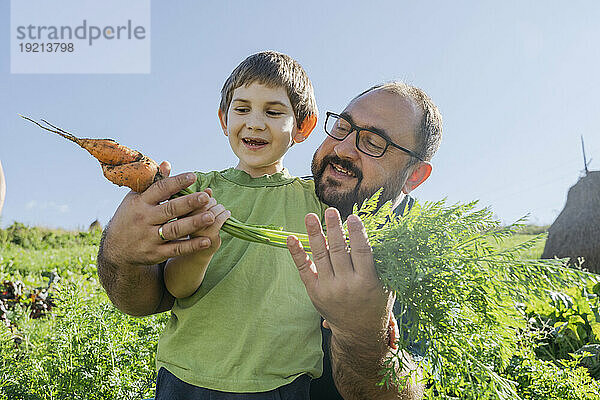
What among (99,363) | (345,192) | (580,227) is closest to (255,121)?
(345,192)

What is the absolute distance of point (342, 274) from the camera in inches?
54.9

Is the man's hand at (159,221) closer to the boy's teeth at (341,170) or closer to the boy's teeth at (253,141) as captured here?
the boy's teeth at (253,141)

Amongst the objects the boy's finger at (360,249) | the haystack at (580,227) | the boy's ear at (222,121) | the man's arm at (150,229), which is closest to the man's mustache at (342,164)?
the boy's ear at (222,121)

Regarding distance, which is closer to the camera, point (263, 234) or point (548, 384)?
point (263, 234)

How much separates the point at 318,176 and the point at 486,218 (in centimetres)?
101

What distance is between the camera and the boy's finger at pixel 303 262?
143cm

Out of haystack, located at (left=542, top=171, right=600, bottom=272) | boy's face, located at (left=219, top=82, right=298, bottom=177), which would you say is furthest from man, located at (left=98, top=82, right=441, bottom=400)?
haystack, located at (left=542, top=171, right=600, bottom=272)

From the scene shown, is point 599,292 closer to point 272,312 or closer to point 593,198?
point 593,198

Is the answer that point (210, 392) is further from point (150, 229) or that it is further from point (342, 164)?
point (342, 164)

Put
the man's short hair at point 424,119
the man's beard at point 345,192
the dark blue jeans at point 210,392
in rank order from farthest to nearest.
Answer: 1. the man's short hair at point 424,119
2. the man's beard at point 345,192
3. the dark blue jeans at point 210,392

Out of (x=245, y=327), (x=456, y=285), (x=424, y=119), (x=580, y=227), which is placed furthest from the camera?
(x=580, y=227)

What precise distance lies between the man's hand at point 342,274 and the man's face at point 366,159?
2.58 feet

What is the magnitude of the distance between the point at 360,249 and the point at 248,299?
69 centimetres

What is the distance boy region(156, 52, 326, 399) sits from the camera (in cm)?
183
